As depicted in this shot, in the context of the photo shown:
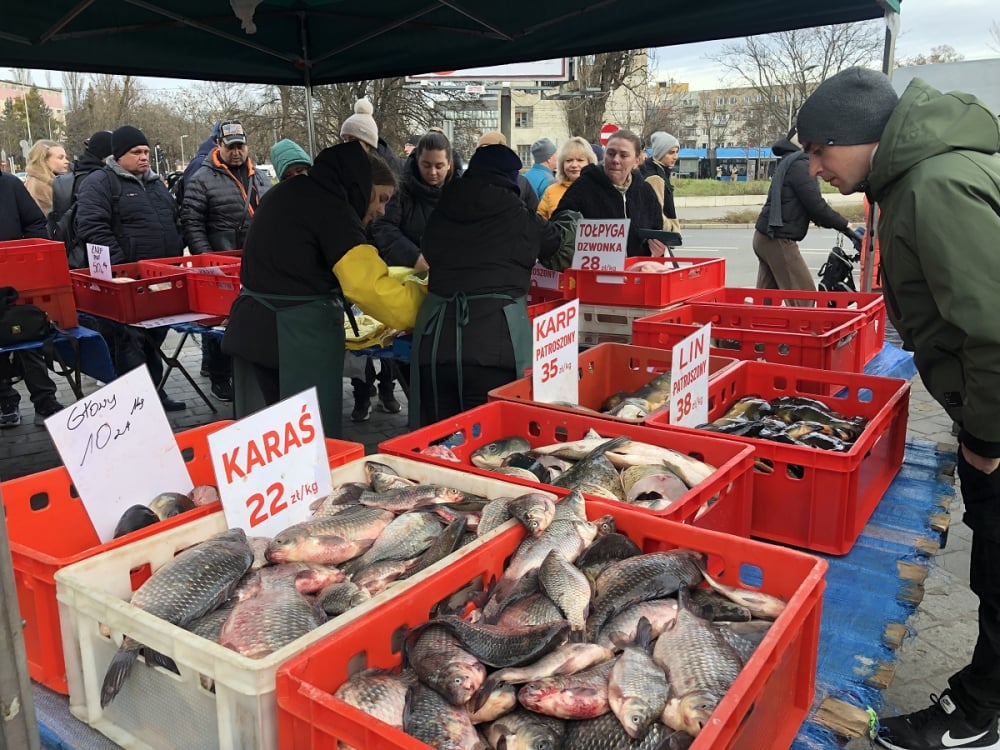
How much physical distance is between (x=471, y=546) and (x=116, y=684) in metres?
0.66

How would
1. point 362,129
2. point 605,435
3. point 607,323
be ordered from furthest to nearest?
point 607,323, point 362,129, point 605,435

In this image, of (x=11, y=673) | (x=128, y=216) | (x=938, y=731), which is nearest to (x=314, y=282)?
(x=11, y=673)

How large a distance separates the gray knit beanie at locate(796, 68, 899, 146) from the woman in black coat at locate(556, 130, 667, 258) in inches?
117

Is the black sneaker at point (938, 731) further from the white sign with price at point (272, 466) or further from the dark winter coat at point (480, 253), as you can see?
the dark winter coat at point (480, 253)

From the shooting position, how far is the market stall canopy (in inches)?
151

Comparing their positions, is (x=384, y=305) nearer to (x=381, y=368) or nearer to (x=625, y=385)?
(x=625, y=385)

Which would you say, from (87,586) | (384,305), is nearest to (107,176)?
(384,305)

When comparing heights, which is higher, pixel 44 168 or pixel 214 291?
pixel 44 168

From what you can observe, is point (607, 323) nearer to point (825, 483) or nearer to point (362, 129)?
point (362, 129)

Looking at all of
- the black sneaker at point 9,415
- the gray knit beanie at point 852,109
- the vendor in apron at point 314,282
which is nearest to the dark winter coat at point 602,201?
the vendor in apron at point 314,282

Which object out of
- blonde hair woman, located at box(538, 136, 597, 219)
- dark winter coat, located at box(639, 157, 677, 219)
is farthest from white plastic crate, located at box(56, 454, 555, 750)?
dark winter coat, located at box(639, 157, 677, 219)

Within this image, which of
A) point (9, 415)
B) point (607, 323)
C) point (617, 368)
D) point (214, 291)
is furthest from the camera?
point (9, 415)

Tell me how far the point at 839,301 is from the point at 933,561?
1.42m

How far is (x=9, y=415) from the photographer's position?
6086 millimetres
